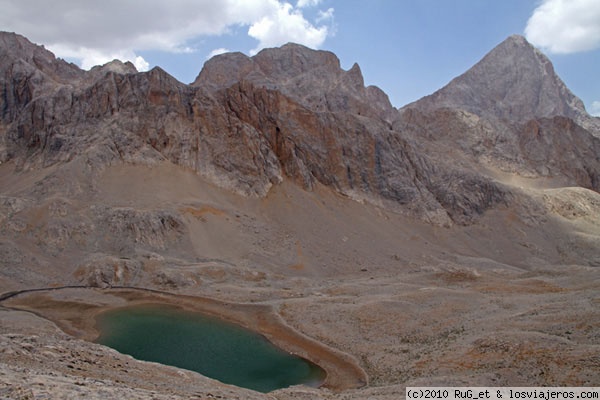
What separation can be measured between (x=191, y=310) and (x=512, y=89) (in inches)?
5447

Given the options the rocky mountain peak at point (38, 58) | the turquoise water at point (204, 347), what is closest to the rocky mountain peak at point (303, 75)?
the rocky mountain peak at point (38, 58)

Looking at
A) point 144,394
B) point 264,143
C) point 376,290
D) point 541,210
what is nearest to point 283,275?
point 376,290

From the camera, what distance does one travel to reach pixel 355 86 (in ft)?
356

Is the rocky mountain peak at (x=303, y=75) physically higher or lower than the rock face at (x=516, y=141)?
higher

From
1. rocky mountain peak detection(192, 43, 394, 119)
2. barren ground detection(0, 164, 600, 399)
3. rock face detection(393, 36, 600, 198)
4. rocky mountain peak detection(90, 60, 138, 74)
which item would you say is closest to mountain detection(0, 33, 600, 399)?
barren ground detection(0, 164, 600, 399)

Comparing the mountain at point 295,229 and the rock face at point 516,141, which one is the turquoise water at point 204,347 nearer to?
the mountain at point 295,229

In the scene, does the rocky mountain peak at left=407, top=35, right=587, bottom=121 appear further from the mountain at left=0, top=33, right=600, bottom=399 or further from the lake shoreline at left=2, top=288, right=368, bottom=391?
the lake shoreline at left=2, top=288, right=368, bottom=391

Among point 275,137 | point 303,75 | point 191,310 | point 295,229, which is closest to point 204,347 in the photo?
point 191,310

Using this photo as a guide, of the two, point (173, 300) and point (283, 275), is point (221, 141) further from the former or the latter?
point (173, 300)

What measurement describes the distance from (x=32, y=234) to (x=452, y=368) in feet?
141

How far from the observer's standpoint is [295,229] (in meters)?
62.4

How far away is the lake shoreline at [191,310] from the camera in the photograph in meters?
27.4

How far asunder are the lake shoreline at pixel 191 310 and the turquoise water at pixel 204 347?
77 cm

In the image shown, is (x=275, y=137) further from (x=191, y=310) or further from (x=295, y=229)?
(x=191, y=310)
